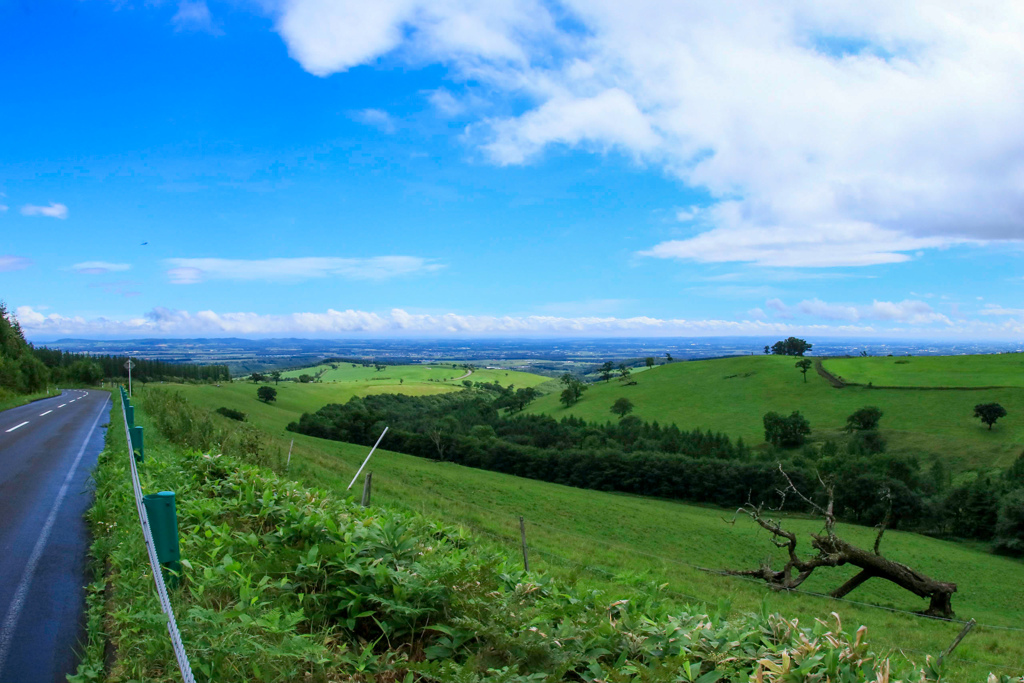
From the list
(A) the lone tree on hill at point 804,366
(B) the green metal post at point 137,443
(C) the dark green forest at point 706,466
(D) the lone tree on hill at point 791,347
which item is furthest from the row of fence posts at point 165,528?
(D) the lone tree on hill at point 791,347

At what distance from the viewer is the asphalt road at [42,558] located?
3732mm

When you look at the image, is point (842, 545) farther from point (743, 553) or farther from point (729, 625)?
point (743, 553)

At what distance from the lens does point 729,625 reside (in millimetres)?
4027

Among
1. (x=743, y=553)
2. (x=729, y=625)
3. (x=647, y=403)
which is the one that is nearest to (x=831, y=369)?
(x=647, y=403)

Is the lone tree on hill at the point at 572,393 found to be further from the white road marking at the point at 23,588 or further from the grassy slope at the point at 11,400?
the white road marking at the point at 23,588

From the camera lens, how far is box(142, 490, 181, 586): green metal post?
3.84 m

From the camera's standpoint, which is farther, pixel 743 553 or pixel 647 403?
pixel 647 403

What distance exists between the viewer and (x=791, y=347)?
138 meters

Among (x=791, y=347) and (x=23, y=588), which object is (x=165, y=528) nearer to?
(x=23, y=588)

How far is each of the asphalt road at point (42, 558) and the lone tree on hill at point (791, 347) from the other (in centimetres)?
14343

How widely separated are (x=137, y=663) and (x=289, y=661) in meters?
0.92

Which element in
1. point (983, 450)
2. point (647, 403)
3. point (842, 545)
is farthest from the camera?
point (647, 403)

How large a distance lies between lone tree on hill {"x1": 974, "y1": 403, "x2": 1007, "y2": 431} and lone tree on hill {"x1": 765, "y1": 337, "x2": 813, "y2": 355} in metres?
61.5

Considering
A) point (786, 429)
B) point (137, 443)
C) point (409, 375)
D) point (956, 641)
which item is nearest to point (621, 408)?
point (786, 429)
